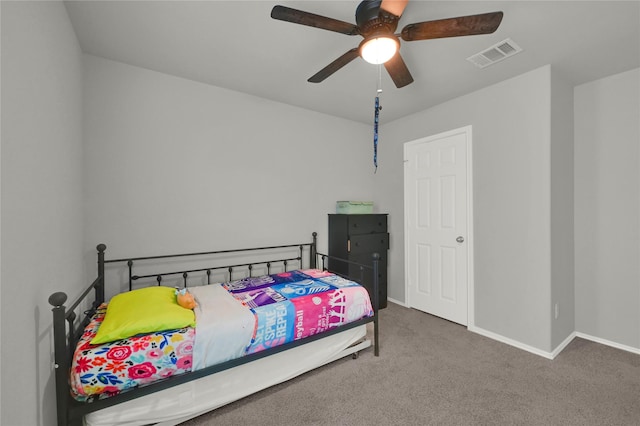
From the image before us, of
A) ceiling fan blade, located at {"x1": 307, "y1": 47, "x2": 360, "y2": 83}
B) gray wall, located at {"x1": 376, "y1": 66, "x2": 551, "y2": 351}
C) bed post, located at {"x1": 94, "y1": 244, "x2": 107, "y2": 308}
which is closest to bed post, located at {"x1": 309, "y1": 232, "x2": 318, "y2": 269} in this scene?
gray wall, located at {"x1": 376, "y1": 66, "x2": 551, "y2": 351}

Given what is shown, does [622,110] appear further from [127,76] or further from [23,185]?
[127,76]

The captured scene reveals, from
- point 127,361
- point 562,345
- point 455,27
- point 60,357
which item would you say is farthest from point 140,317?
point 562,345

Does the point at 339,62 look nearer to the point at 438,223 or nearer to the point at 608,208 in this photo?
the point at 438,223

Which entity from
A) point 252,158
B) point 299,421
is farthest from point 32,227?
point 252,158

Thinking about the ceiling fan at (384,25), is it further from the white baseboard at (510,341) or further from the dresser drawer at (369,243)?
the white baseboard at (510,341)

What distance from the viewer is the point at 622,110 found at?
8.16 ft

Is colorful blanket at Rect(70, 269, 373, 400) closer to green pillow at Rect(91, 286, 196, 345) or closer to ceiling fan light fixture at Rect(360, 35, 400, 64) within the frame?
green pillow at Rect(91, 286, 196, 345)

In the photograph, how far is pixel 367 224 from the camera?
349 centimetres

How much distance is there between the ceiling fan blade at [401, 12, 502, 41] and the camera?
1.29m

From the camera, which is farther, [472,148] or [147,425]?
→ [472,148]

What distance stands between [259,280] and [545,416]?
92.4 inches

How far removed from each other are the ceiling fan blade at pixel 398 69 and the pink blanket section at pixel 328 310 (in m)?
1.72

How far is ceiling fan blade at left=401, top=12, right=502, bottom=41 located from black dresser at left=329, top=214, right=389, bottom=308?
83.0 inches

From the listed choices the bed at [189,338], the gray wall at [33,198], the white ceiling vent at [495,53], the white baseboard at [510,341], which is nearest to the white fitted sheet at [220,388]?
the bed at [189,338]
